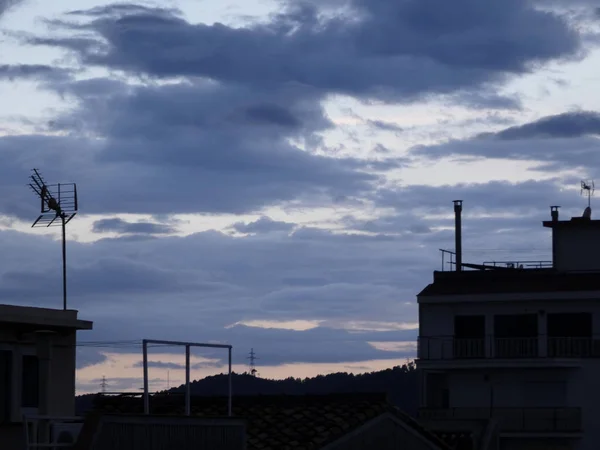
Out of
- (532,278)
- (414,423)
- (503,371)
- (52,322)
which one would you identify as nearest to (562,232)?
(532,278)

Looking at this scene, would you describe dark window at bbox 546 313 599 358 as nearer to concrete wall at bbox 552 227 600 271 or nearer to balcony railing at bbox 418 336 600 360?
balcony railing at bbox 418 336 600 360

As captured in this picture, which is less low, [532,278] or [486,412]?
[532,278]

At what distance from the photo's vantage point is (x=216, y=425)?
28.5 meters

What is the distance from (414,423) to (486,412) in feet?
106

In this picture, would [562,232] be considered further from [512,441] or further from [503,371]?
[512,441]

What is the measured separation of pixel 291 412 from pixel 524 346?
36.0m

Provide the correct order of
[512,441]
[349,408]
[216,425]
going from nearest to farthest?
[216,425]
[349,408]
[512,441]

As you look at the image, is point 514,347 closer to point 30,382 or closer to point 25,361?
point 30,382

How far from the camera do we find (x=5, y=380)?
30578mm

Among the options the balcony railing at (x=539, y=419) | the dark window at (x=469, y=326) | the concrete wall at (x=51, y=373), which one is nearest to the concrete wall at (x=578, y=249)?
the dark window at (x=469, y=326)

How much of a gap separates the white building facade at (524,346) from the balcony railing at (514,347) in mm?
52

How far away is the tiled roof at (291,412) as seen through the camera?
108 ft

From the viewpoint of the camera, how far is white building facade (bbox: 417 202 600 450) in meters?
65.8

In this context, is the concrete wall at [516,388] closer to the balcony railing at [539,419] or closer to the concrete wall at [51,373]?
the balcony railing at [539,419]
